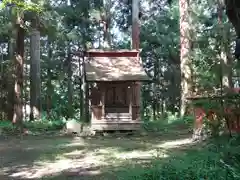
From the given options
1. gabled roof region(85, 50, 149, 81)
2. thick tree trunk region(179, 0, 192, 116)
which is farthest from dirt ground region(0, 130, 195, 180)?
thick tree trunk region(179, 0, 192, 116)

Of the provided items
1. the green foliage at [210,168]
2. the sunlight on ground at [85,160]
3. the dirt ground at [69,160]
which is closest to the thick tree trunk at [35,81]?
the dirt ground at [69,160]

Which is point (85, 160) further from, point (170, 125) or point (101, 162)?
point (170, 125)

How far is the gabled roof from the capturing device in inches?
693

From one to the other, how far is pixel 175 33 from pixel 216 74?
27998 millimetres

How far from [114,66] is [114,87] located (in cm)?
112

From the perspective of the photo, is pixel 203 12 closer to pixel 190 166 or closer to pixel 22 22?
pixel 22 22

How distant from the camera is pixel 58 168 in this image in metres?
8.43

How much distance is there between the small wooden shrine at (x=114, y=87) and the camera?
A: 17547 mm

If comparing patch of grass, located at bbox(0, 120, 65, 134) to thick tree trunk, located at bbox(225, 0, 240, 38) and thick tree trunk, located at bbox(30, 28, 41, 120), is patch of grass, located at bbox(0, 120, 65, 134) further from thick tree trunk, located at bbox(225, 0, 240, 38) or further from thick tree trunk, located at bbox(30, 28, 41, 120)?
thick tree trunk, located at bbox(225, 0, 240, 38)

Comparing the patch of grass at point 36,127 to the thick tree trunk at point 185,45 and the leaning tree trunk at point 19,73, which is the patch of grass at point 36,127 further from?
the thick tree trunk at point 185,45

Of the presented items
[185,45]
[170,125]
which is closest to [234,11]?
[185,45]

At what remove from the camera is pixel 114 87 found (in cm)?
1905

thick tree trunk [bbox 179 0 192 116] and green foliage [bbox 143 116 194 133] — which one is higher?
thick tree trunk [bbox 179 0 192 116]

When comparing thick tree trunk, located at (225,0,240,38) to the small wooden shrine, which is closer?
thick tree trunk, located at (225,0,240,38)
